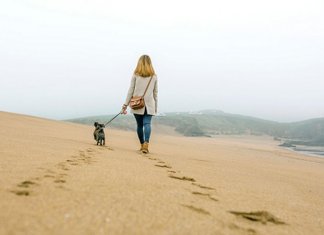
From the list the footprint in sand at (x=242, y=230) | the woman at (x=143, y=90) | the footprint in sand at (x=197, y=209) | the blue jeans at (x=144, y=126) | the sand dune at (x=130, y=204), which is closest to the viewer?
the sand dune at (x=130, y=204)

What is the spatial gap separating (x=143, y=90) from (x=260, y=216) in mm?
3836

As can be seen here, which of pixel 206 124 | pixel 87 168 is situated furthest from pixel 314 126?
pixel 87 168

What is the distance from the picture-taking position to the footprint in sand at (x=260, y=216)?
2.10 meters

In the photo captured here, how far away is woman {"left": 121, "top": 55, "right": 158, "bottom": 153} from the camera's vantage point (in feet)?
18.7

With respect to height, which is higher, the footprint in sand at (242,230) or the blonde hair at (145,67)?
the blonde hair at (145,67)

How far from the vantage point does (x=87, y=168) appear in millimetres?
2988

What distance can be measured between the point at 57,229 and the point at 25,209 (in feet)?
0.84

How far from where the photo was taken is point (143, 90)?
5789 millimetres

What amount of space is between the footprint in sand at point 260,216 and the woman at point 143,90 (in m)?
3.48

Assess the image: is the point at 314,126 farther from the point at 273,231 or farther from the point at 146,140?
the point at 273,231

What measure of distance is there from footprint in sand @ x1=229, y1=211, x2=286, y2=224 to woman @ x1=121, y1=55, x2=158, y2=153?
3482 mm

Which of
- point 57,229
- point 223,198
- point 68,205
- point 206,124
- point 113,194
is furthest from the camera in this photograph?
point 206,124

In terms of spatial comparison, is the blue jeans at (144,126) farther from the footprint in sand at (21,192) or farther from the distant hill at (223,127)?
the distant hill at (223,127)

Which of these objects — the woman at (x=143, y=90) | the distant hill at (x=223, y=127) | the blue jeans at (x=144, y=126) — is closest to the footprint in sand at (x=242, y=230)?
the blue jeans at (x=144, y=126)
